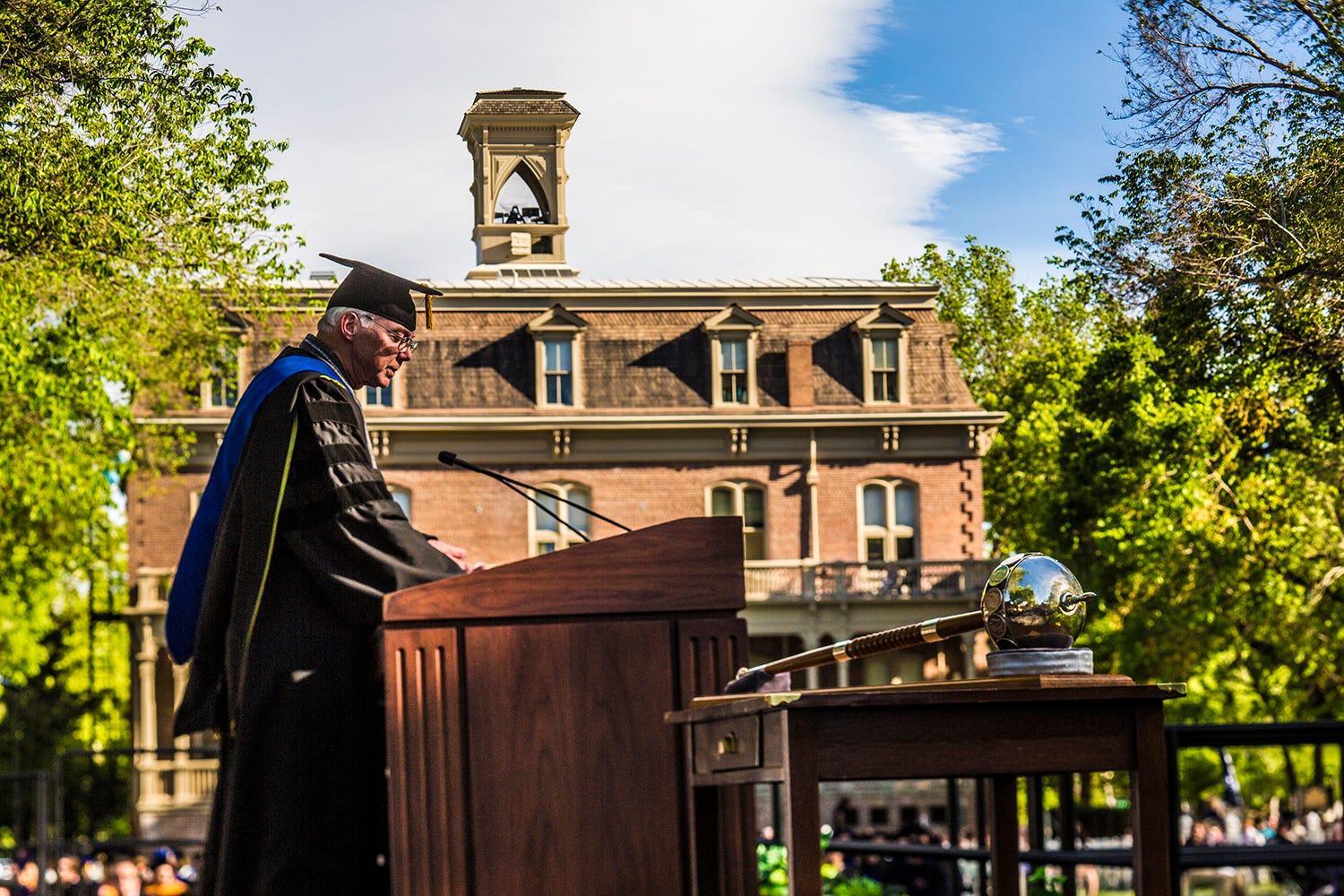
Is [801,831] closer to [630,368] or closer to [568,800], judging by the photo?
[568,800]

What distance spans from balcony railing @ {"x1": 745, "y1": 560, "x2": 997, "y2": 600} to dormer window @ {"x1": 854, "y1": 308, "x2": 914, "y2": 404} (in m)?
2.71

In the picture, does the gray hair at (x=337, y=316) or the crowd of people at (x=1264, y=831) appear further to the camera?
the crowd of people at (x=1264, y=831)

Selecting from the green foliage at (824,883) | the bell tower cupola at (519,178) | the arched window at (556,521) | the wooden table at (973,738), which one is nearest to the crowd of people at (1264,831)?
the green foliage at (824,883)

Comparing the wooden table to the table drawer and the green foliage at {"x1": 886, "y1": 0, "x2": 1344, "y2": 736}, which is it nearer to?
the table drawer

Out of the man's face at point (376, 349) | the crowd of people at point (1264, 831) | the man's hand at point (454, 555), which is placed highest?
the man's face at point (376, 349)

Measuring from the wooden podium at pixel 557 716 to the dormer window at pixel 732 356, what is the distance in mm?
23752

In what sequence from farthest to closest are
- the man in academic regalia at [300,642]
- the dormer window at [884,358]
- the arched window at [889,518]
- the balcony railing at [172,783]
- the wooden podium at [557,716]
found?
the arched window at [889,518] < the dormer window at [884,358] < the balcony railing at [172,783] < the man in academic regalia at [300,642] < the wooden podium at [557,716]

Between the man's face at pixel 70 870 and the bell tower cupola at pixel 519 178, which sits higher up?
the bell tower cupola at pixel 519 178

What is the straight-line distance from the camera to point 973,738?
2.80 m

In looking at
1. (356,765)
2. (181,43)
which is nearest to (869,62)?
(181,43)

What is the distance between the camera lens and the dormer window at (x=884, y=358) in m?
27.0

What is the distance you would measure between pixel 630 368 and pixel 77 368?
12.9m

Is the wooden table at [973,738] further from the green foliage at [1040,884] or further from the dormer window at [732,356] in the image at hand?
the dormer window at [732,356]

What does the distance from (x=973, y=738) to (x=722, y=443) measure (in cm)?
2450
